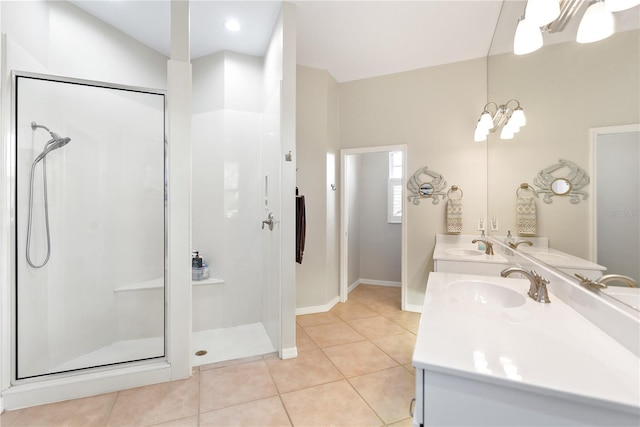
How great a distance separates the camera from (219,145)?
2.89m

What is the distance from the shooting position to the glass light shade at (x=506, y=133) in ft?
6.28

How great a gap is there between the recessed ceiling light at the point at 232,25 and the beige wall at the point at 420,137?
0.87 metres

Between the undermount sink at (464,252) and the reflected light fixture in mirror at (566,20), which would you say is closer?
the reflected light fixture in mirror at (566,20)

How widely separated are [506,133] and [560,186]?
2.84 feet

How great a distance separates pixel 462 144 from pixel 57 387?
394 centimetres

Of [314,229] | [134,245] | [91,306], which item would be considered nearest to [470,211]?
[314,229]

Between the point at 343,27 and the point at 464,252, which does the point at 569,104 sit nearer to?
the point at 464,252

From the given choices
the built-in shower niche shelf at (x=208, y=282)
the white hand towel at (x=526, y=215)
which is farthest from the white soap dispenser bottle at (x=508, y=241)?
the built-in shower niche shelf at (x=208, y=282)

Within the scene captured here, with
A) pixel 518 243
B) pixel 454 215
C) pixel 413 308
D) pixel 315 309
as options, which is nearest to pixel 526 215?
pixel 518 243

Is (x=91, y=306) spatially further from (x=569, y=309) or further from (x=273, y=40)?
(x=569, y=309)

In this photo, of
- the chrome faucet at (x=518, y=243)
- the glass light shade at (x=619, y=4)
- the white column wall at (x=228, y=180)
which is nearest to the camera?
the glass light shade at (x=619, y=4)

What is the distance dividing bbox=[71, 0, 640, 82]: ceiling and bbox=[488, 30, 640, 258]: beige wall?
81 centimetres

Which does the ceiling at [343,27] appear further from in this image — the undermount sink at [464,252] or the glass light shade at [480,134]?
the undermount sink at [464,252]

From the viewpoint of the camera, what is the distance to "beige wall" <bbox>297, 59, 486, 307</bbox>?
3125 millimetres
